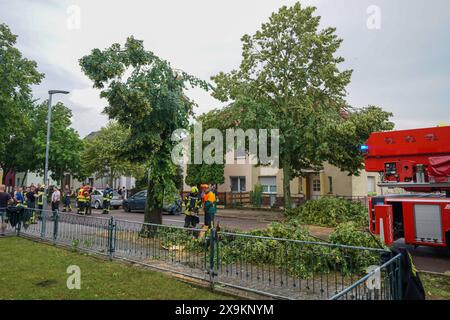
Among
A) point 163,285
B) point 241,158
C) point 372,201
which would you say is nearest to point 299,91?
point 372,201

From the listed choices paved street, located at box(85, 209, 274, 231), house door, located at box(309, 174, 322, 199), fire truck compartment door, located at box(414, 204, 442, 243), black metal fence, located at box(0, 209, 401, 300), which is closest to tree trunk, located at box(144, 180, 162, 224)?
black metal fence, located at box(0, 209, 401, 300)

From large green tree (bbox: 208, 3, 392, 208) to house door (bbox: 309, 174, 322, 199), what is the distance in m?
8.55

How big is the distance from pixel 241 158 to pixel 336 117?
49.6 ft

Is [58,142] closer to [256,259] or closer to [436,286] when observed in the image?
[256,259]

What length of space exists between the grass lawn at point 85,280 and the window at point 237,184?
2448cm

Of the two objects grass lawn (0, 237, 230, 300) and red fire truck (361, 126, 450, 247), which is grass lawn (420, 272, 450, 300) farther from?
grass lawn (0, 237, 230, 300)

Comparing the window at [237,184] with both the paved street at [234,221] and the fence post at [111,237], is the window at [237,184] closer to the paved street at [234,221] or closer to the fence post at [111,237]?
the paved street at [234,221]

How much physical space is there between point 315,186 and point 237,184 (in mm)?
7732

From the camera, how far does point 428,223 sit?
9133mm

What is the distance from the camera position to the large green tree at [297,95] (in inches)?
695

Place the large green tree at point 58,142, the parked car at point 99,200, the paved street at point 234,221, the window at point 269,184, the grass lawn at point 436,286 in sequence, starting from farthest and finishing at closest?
the large green tree at point 58,142, the window at point 269,184, the parked car at point 99,200, the paved street at point 234,221, the grass lawn at point 436,286

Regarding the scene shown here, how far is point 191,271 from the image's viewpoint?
23.8 feet

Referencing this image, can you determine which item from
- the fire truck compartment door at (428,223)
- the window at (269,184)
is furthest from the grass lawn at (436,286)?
the window at (269,184)
